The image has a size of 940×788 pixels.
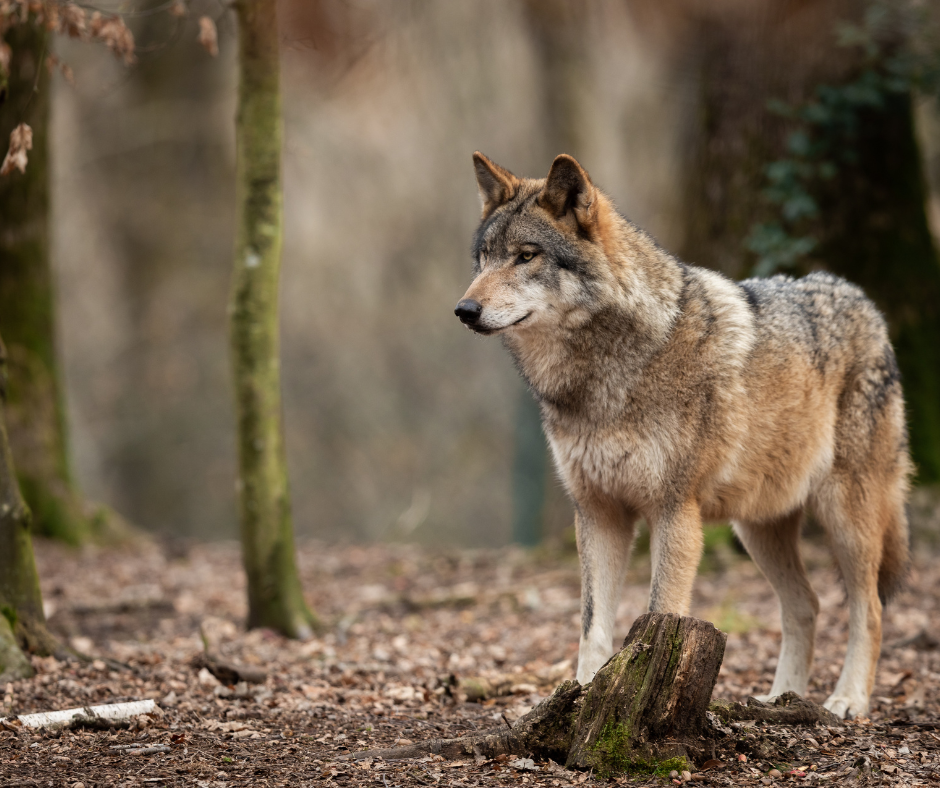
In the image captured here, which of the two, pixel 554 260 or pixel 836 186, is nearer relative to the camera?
pixel 554 260

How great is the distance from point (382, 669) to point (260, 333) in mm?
2316

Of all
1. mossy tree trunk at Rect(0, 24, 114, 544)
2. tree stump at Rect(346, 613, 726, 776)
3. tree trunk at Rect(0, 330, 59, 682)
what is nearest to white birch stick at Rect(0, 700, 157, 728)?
tree trunk at Rect(0, 330, 59, 682)

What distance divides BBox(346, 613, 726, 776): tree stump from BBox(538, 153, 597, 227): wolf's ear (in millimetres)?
1958

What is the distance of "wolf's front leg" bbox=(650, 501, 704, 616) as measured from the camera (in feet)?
13.9

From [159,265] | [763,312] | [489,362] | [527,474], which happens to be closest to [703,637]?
[763,312]

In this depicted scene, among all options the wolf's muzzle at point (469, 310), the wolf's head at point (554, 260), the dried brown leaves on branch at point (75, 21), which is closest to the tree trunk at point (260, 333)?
the dried brown leaves on branch at point (75, 21)

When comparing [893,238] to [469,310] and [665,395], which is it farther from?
[469,310]

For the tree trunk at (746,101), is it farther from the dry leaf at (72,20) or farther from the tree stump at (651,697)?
the dry leaf at (72,20)

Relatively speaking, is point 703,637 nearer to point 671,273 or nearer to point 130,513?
point 671,273

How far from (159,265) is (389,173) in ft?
14.5

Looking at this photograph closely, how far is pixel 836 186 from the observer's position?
848 centimetres

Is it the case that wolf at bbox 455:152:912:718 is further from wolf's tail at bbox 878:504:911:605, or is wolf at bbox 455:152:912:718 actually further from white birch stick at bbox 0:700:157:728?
white birch stick at bbox 0:700:157:728

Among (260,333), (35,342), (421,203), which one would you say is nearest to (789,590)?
Result: (260,333)

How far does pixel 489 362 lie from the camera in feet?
61.8
